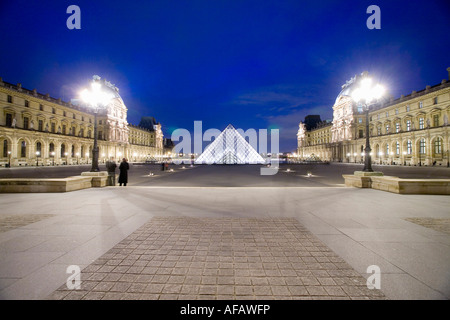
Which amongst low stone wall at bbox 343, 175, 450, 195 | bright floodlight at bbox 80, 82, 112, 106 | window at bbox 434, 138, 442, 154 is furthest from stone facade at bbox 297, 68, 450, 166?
bright floodlight at bbox 80, 82, 112, 106

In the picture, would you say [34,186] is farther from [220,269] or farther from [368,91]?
[368,91]

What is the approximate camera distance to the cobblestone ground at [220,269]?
2158 millimetres

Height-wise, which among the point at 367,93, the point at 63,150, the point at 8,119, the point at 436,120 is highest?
the point at 8,119

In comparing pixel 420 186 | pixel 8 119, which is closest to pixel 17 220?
pixel 420 186

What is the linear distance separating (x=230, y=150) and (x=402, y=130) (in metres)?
37.9

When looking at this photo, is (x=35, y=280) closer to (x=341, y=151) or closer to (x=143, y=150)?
(x=341, y=151)

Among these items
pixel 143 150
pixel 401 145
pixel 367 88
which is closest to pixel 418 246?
pixel 367 88

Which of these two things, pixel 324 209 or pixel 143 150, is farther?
pixel 143 150

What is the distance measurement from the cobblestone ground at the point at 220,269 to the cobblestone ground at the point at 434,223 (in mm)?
2586

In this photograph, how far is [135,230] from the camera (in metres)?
4.05

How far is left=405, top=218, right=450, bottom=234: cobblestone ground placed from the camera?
4.11 m

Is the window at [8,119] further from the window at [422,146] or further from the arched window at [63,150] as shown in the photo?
the window at [422,146]

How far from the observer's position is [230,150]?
59.0 meters

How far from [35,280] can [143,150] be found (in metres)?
89.1
